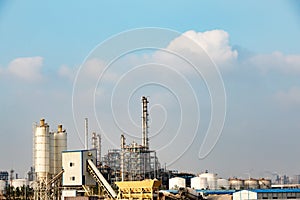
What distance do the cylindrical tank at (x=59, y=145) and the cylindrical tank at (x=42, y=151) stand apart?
53 centimetres

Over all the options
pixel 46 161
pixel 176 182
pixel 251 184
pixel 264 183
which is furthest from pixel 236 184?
pixel 46 161

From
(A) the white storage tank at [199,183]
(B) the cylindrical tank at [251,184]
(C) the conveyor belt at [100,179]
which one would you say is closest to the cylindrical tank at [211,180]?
(A) the white storage tank at [199,183]

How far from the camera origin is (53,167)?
26406 millimetres

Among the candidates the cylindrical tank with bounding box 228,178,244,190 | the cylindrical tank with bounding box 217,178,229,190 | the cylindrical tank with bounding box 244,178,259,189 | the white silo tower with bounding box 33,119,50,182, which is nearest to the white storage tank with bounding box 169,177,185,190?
the cylindrical tank with bounding box 217,178,229,190

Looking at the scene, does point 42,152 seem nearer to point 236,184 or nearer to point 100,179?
point 100,179

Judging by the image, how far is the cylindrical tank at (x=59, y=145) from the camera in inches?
1043

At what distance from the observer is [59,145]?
88.3 feet

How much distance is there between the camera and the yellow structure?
21844 mm

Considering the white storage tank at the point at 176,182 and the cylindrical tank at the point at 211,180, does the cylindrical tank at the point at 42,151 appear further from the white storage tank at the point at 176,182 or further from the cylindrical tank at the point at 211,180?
the cylindrical tank at the point at 211,180

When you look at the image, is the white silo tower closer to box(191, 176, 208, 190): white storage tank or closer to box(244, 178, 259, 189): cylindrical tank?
box(191, 176, 208, 190): white storage tank

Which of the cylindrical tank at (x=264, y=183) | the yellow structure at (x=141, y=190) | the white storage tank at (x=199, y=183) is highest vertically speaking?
the yellow structure at (x=141, y=190)

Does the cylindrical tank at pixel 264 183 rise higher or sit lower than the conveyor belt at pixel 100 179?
lower

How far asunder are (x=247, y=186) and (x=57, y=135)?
22269mm

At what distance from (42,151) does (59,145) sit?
3.74ft
